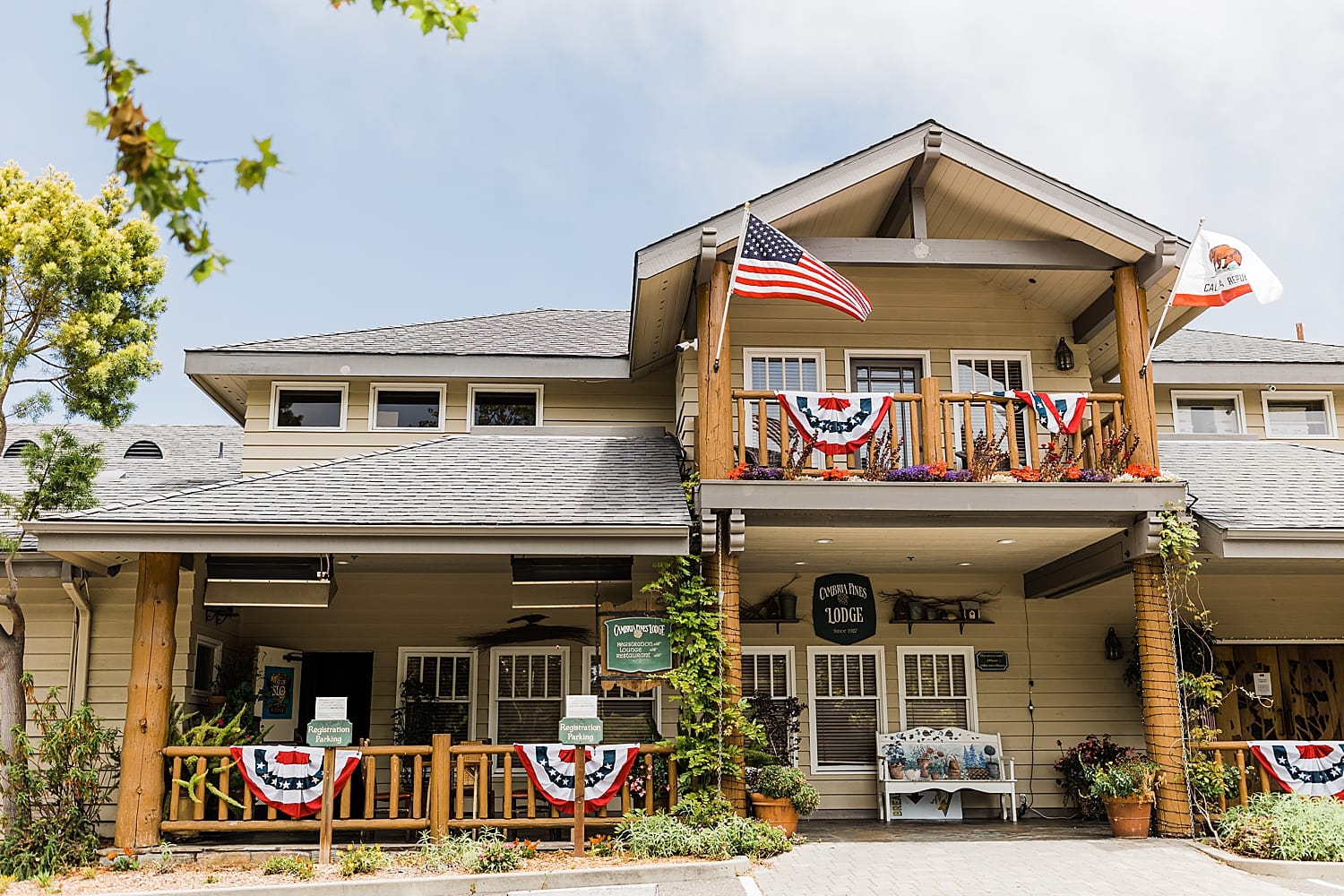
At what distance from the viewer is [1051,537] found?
11562 millimetres

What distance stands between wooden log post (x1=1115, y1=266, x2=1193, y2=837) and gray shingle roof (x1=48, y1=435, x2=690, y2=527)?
441cm

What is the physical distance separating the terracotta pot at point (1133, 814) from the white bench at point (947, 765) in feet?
6.88

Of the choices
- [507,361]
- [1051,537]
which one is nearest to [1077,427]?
[1051,537]

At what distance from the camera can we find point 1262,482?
40.9ft

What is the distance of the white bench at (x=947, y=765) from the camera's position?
1277 centimetres

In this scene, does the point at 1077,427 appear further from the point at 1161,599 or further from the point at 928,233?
the point at 928,233

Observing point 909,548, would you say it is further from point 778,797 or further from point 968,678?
point 778,797

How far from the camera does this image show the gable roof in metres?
10.1

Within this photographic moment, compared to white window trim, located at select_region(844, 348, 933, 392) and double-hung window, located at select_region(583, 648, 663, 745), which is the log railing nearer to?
white window trim, located at select_region(844, 348, 933, 392)

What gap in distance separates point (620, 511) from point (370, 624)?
4442mm

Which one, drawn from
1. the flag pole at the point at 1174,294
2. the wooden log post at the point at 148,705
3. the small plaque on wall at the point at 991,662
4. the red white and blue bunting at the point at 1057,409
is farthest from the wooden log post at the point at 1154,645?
the wooden log post at the point at 148,705

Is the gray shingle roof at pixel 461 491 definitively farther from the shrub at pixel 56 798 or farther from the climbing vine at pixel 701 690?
the shrub at pixel 56 798

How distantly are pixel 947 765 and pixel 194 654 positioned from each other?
808 cm

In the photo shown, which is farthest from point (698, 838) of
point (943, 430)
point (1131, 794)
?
point (943, 430)
